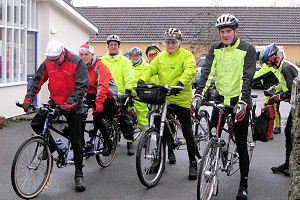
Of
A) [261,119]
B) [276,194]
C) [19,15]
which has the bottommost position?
[276,194]

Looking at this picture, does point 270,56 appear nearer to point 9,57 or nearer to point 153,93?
point 153,93

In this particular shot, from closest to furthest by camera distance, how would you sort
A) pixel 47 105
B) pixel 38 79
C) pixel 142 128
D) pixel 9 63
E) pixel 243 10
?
pixel 47 105 → pixel 38 79 → pixel 142 128 → pixel 9 63 → pixel 243 10

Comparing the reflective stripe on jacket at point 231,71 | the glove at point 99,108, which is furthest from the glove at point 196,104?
the glove at point 99,108

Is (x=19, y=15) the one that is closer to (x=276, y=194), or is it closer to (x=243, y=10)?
(x=276, y=194)

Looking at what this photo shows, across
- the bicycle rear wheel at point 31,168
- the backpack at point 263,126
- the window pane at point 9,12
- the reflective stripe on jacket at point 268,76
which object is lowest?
the bicycle rear wheel at point 31,168

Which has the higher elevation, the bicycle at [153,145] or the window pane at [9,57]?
the window pane at [9,57]

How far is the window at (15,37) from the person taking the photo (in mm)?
10695

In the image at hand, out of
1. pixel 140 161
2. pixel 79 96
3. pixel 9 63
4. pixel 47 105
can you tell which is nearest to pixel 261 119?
pixel 140 161

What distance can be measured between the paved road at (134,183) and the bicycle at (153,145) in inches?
7.6

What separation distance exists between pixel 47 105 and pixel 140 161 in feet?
4.59

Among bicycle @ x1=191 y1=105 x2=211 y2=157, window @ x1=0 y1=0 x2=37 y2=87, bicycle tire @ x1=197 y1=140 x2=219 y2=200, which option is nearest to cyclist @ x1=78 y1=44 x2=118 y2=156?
bicycle @ x1=191 y1=105 x2=211 y2=157

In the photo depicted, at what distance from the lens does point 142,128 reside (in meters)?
8.42

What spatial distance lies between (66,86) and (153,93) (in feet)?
3.85

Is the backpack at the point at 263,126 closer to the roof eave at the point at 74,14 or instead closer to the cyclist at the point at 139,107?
the cyclist at the point at 139,107
